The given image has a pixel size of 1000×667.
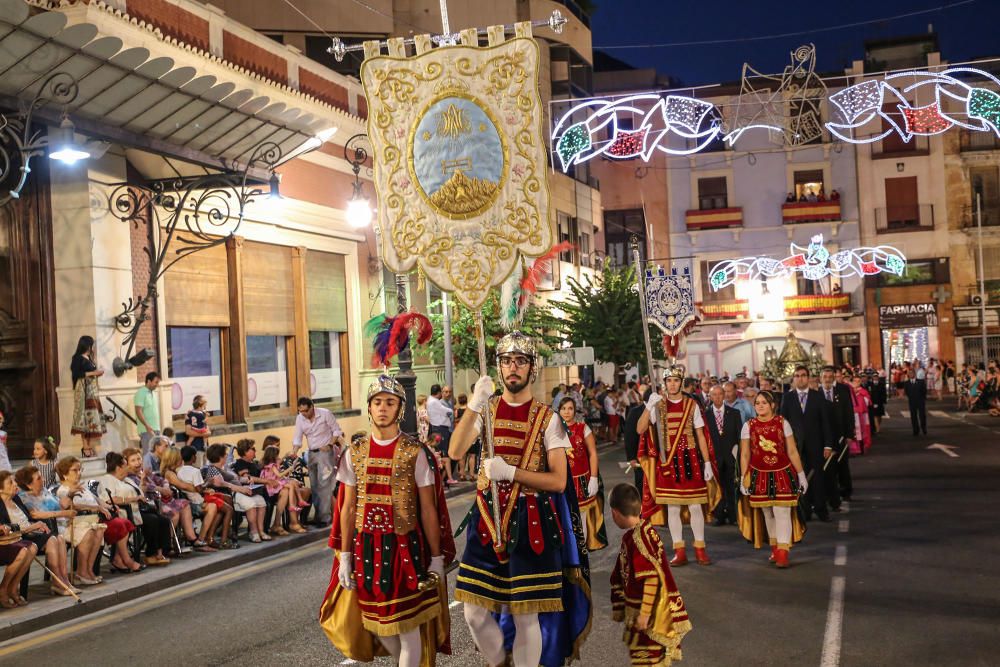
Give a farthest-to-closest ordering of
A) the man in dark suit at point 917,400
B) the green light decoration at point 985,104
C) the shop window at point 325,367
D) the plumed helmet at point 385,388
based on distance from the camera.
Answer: the man in dark suit at point 917,400, the shop window at point 325,367, the green light decoration at point 985,104, the plumed helmet at point 385,388

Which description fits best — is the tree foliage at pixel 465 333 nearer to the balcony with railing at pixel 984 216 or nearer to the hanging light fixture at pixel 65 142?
the hanging light fixture at pixel 65 142

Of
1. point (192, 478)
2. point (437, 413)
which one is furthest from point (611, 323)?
point (192, 478)

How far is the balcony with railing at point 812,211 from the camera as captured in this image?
52.6 meters

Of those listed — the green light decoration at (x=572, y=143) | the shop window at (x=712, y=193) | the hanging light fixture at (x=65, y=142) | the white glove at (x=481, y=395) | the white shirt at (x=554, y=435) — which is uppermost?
the shop window at (x=712, y=193)

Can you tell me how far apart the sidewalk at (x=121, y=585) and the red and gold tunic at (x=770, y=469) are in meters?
5.86

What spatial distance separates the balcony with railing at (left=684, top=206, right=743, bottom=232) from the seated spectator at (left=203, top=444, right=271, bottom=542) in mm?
42824

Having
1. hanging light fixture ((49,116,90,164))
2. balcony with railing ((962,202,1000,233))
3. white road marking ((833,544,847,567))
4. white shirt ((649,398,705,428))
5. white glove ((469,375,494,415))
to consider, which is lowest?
white road marking ((833,544,847,567))

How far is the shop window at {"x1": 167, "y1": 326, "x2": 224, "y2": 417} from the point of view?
62.0 ft

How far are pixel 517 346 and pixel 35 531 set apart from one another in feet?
20.8

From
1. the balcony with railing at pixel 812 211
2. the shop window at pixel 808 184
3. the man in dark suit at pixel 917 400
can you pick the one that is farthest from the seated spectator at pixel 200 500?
the shop window at pixel 808 184

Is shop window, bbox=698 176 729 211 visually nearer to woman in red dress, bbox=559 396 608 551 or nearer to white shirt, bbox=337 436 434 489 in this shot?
woman in red dress, bbox=559 396 608 551

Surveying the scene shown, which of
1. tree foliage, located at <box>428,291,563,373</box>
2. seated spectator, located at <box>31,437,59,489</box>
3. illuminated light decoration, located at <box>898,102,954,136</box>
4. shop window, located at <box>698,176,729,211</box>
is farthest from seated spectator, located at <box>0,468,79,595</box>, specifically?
shop window, located at <box>698,176,729,211</box>

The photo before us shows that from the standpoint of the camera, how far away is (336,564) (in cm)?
617

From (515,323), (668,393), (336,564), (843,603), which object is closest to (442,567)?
(336,564)
